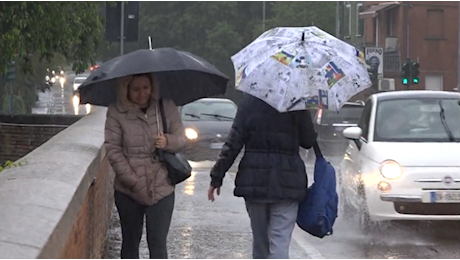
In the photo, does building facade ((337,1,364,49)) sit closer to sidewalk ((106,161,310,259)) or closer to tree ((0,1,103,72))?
tree ((0,1,103,72))

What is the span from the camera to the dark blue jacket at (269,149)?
589 cm

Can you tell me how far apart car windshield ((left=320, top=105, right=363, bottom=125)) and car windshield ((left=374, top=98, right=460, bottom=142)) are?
1108cm

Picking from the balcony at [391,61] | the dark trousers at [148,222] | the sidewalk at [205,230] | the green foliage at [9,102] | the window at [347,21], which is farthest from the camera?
the window at [347,21]

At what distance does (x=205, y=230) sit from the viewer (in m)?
9.59

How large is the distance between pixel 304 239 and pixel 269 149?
2.99 m

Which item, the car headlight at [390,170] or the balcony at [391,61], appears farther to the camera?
the balcony at [391,61]

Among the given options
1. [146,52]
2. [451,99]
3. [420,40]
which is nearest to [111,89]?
[146,52]


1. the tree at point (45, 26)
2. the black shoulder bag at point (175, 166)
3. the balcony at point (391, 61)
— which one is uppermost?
the balcony at point (391, 61)

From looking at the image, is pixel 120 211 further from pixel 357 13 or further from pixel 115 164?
pixel 357 13

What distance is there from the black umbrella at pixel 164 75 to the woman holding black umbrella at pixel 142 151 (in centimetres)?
10

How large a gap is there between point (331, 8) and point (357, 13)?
3.70m

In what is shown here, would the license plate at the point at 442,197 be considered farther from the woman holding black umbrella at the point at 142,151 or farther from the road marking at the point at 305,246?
the woman holding black umbrella at the point at 142,151

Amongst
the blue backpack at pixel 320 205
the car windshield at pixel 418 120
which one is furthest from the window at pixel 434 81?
the blue backpack at pixel 320 205

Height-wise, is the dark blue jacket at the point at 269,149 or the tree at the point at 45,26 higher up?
the tree at the point at 45,26
